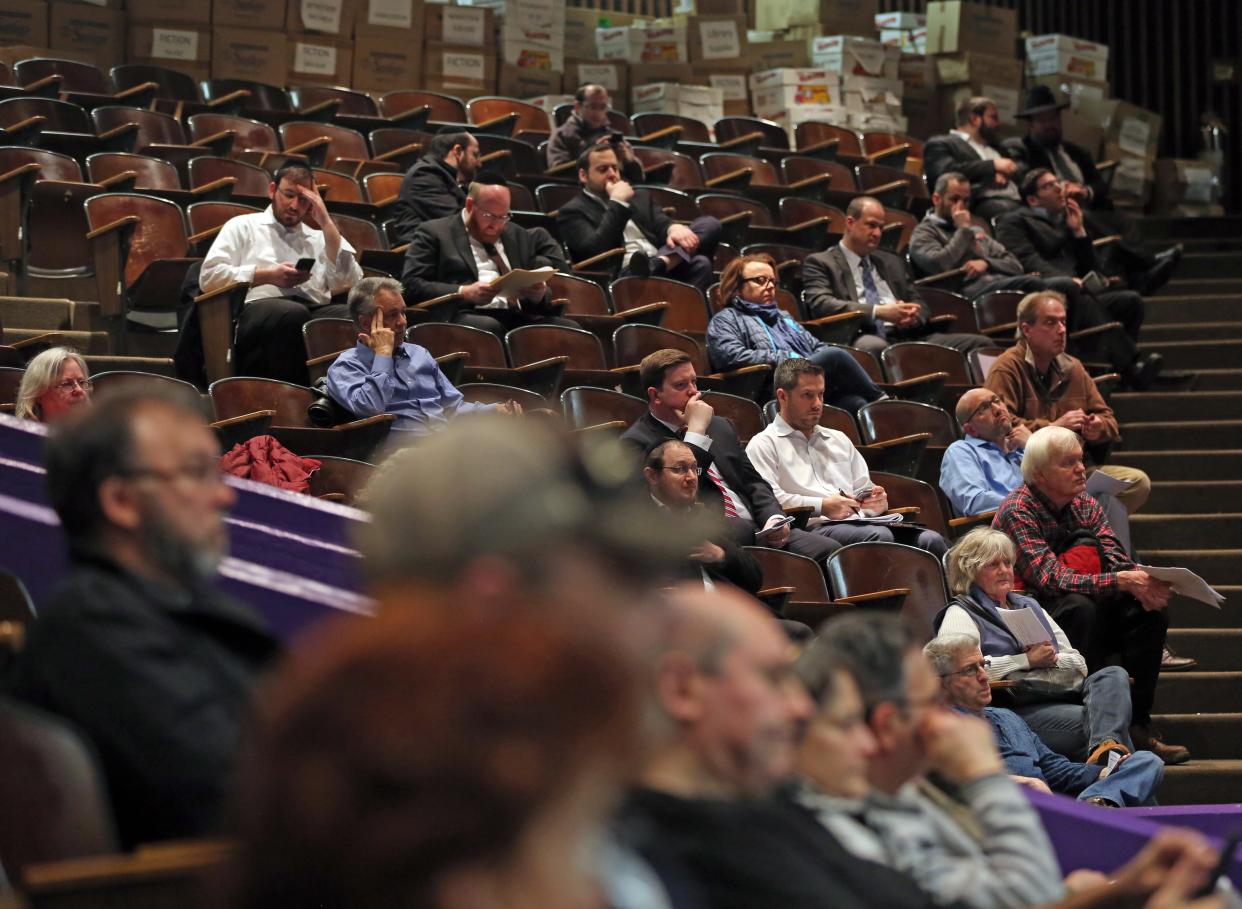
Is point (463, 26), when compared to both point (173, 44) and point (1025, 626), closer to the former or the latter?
point (173, 44)

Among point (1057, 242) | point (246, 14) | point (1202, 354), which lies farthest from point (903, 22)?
point (246, 14)

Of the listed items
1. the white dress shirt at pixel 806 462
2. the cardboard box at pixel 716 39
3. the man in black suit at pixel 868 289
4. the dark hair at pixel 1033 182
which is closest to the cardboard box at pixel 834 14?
the cardboard box at pixel 716 39

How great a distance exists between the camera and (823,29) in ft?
27.7

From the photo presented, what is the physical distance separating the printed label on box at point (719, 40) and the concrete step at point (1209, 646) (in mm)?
4879

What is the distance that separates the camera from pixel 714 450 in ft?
13.3

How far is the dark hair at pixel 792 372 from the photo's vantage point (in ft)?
14.2

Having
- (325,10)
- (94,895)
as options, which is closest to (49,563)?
(94,895)

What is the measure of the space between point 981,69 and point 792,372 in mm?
4805

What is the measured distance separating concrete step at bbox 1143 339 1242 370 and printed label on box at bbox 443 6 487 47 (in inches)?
140

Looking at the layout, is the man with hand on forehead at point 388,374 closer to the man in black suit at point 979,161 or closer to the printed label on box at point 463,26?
the man in black suit at point 979,161

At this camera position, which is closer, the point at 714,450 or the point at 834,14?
the point at 714,450

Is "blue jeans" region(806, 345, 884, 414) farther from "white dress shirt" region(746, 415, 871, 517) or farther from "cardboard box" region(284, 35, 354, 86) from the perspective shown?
"cardboard box" region(284, 35, 354, 86)

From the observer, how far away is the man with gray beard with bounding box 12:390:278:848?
4.35 feet

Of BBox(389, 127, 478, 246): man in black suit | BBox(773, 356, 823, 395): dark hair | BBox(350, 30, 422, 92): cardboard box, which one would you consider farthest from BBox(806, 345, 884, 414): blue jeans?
BBox(350, 30, 422, 92): cardboard box
